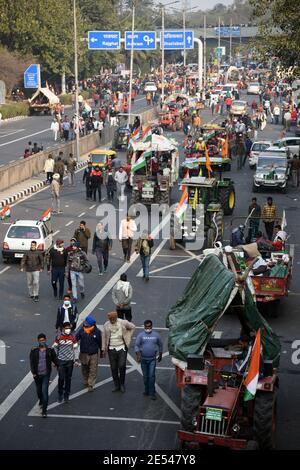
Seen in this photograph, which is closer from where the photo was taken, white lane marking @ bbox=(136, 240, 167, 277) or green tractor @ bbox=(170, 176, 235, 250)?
white lane marking @ bbox=(136, 240, 167, 277)

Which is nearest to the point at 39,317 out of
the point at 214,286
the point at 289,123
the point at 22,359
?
the point at 22,359

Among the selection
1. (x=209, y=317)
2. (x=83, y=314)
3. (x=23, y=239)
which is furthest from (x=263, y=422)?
(x=23, y=239)

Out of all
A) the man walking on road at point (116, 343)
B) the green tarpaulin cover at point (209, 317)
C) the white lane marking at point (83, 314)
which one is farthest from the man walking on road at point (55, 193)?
the green tarpaulin cover at point (209, 317)

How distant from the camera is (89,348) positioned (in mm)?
19125

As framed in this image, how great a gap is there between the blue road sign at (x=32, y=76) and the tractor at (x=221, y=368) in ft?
250

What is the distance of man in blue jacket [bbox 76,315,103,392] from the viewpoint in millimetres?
19047

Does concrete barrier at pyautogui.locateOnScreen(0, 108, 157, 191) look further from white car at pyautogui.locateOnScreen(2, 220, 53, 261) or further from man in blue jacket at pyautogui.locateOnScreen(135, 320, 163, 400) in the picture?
man in blue jacket at pyautogui.locateOnScreen(135, 320, 163, 400)

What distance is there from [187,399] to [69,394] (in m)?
3.52

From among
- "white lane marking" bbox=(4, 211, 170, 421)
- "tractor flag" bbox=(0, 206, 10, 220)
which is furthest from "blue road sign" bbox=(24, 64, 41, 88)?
"tractor flag" bbox=(0, 206, 10, 220)

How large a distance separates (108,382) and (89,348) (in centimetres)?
108

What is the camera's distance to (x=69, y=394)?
62.8ft

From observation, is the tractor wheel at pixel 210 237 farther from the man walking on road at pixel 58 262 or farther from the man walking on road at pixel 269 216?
the man walking on road at pixel 58 262

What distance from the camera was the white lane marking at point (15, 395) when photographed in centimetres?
1833

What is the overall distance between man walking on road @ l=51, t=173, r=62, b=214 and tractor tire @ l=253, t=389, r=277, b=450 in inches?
921
